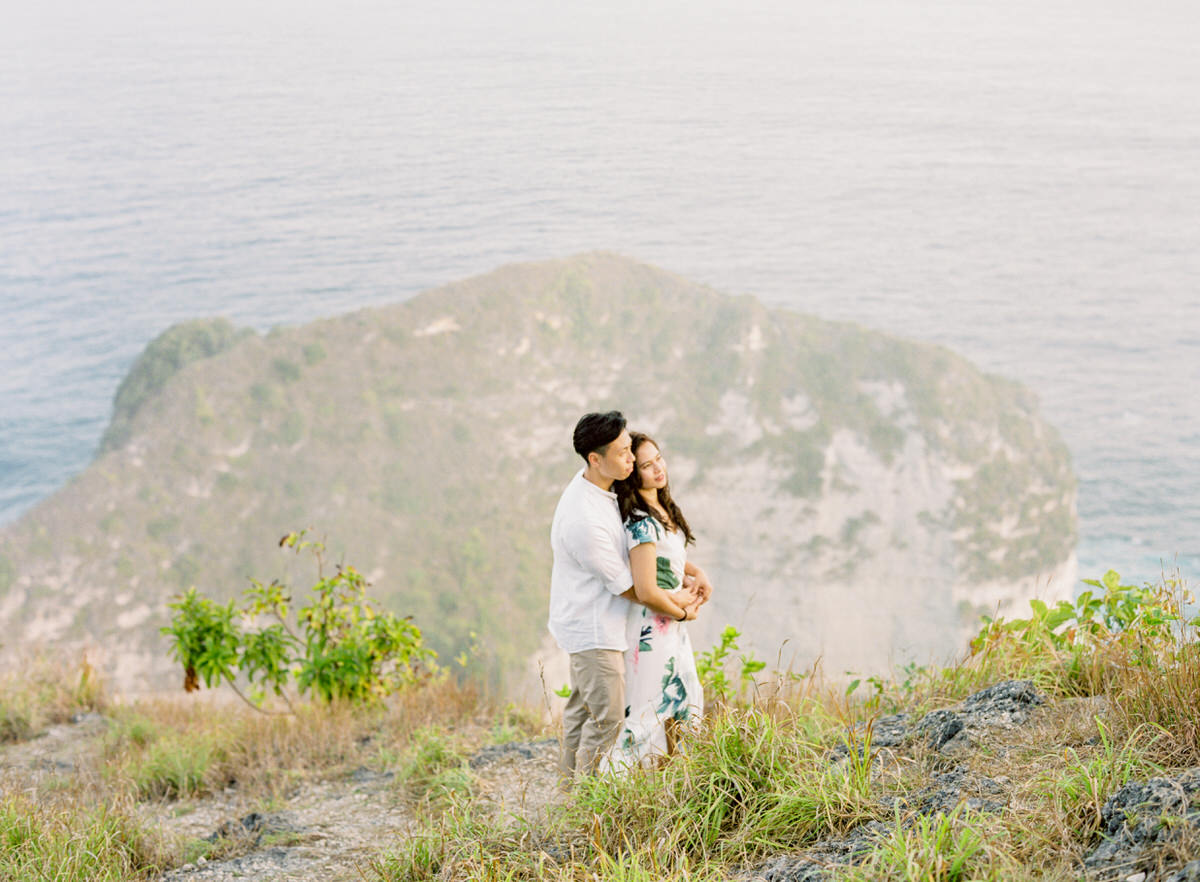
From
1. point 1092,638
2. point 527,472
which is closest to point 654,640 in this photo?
point 1092,638

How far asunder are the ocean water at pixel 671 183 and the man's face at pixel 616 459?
51.2m

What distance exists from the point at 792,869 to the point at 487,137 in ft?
222

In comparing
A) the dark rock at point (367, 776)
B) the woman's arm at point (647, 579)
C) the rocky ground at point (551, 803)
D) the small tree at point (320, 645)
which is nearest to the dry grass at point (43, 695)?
the rocky ground at point (551, 803)

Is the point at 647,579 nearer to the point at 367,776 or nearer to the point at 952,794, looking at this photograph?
the point at 952,794

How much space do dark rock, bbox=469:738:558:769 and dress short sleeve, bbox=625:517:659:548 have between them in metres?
1.77

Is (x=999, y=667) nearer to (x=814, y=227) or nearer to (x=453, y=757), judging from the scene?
(x=453, y=757)

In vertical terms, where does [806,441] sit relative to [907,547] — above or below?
above

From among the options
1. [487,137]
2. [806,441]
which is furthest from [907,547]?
[487,137]

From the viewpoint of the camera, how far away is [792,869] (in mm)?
2334

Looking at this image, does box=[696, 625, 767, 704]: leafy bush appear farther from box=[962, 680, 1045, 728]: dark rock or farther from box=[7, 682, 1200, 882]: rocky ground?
box=[962, 680, 1045, 728]: dark rock

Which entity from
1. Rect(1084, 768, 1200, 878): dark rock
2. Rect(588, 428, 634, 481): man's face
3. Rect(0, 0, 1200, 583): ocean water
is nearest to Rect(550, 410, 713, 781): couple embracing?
Rect(588, 428, 634, 481): man's face

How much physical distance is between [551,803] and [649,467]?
3.77 ft

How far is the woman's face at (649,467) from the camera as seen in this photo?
3.06 m

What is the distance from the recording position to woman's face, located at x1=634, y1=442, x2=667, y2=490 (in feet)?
10.1
